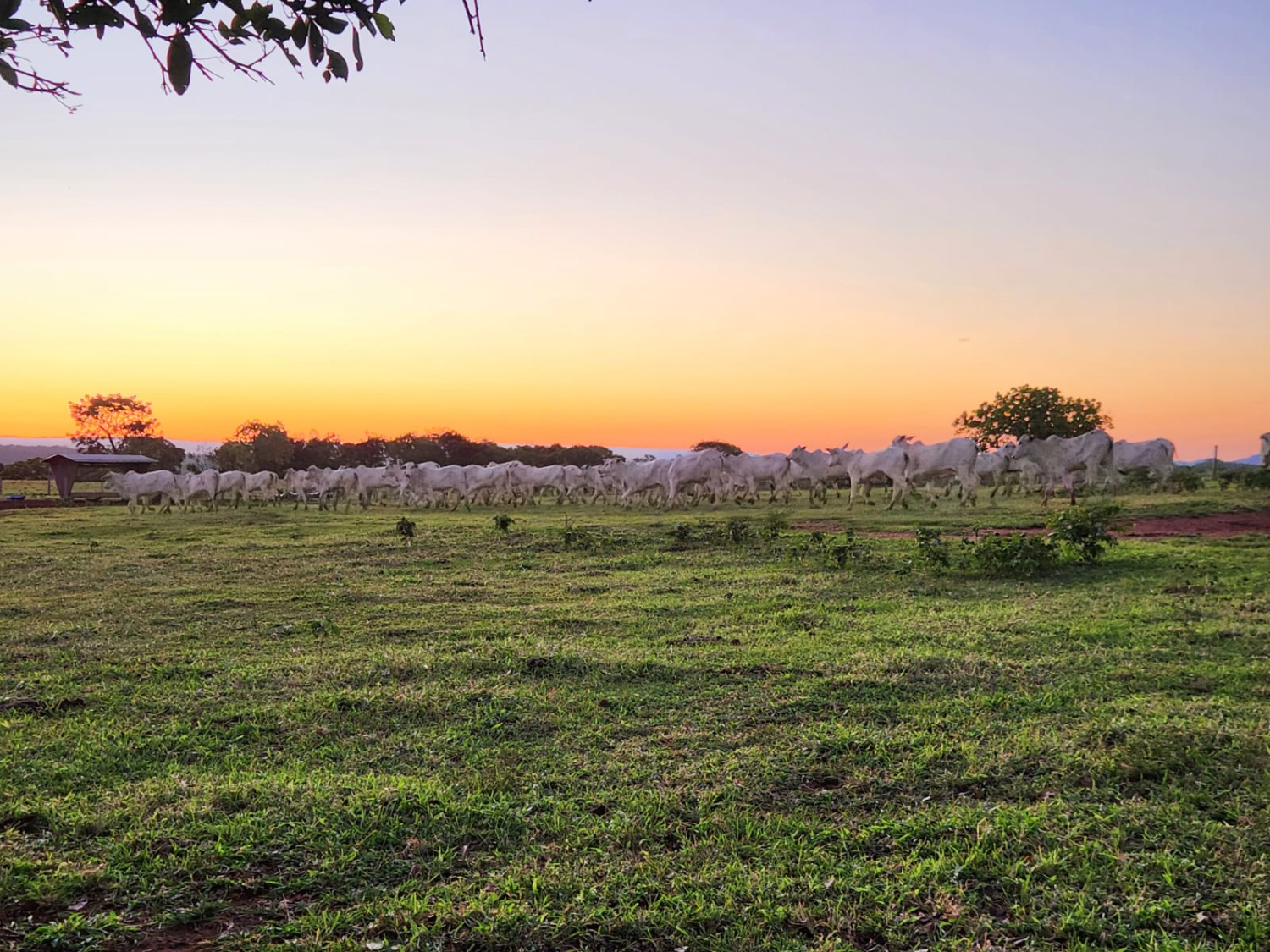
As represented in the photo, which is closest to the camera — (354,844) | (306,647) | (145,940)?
(145,940)

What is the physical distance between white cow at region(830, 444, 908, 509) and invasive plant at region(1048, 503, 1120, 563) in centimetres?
1213

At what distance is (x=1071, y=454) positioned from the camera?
25688 millimetres

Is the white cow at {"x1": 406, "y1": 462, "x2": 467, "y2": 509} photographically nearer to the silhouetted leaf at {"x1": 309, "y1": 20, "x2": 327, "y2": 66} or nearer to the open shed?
the open shed

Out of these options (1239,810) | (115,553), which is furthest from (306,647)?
(115,553)

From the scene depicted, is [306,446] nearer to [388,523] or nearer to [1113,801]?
[388,523]

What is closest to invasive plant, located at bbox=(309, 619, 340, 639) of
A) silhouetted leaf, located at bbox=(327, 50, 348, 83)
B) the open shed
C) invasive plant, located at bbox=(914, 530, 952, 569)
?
silhouetted leaf, located at bbox=(327, 50, 348, 83)

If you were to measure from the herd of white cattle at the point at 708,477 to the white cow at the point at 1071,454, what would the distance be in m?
0.04

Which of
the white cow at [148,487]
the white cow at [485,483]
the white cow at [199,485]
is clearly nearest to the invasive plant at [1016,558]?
the white cow at [485,483]

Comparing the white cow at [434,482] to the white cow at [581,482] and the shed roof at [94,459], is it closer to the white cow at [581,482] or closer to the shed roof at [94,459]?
the white cow at [581,482]

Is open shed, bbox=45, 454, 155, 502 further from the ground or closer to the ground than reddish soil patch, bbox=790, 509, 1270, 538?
further from the ground

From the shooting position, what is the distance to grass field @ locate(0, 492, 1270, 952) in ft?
9.93

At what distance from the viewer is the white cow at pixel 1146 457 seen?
85.9ft

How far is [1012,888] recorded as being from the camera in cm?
320

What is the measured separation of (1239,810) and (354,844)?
12.9 ft
